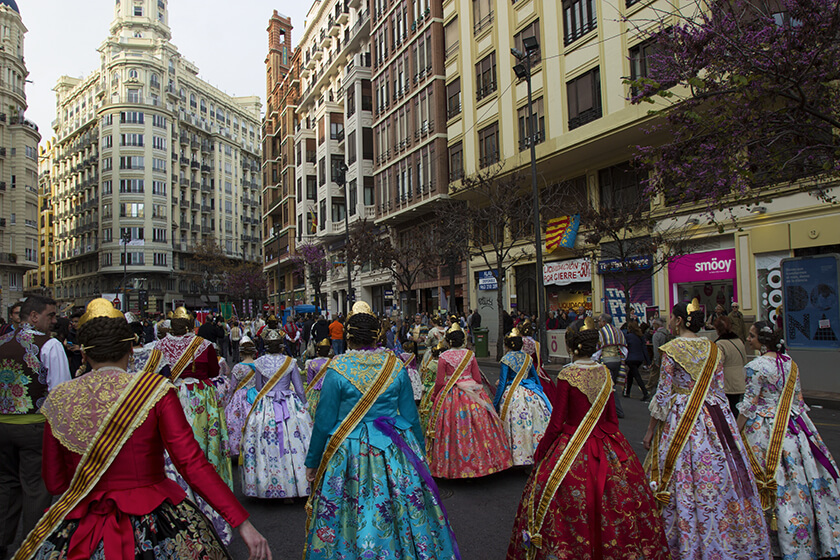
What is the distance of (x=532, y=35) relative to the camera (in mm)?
24328

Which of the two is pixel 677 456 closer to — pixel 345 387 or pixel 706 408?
pixel 706 408

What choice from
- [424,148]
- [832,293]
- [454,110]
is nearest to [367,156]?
[424,148]

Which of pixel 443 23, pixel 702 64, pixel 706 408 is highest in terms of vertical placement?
pixel 443 23

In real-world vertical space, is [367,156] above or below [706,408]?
above

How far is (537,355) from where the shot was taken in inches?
308

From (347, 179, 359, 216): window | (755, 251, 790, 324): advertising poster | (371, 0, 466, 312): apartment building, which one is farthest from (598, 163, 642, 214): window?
(347, 179, 359, 216): window

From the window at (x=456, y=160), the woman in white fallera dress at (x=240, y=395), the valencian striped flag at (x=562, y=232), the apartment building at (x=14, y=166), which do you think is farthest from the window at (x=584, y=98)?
the apartment building at (x=14, y=166)

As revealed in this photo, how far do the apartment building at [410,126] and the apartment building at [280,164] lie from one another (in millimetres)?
19576

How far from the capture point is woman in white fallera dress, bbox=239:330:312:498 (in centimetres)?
611

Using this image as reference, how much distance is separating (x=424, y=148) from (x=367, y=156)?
9.57 meters

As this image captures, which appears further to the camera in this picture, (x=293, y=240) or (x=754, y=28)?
(x=293, y=240)

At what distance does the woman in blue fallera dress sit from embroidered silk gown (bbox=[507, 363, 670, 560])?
2.11ft

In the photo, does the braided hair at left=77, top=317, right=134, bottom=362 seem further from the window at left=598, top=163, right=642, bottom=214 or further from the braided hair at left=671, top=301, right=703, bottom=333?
the window at left=598, top=163, right=642, bottom=214

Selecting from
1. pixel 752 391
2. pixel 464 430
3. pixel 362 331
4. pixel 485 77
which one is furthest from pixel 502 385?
pixel 485 77
